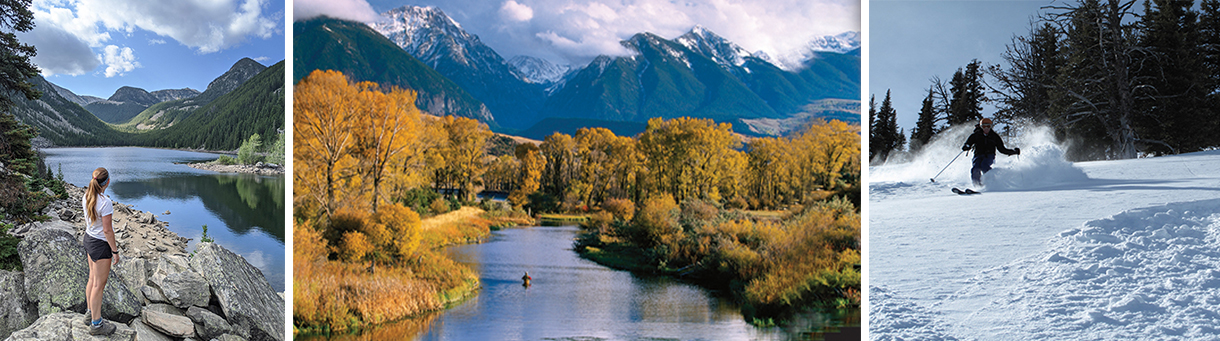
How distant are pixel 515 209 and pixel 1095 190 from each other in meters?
6.46

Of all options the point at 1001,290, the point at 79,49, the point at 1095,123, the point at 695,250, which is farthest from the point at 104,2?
the point at 1095,123

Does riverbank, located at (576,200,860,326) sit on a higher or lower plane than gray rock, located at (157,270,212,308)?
higher

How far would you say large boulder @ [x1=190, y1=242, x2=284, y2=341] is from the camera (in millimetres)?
5262

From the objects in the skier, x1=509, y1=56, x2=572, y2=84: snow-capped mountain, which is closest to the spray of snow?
the skier

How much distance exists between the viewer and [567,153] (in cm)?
500

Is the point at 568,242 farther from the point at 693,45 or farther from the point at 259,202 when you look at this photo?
the point at 259,202

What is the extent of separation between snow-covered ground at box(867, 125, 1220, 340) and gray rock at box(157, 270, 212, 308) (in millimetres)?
5777

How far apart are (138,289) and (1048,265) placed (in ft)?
25.5

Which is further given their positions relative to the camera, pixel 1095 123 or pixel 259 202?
pixel 1095 123

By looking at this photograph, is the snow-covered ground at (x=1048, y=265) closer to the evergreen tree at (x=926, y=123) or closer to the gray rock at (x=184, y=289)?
the gray rock at (x=184, y=289)

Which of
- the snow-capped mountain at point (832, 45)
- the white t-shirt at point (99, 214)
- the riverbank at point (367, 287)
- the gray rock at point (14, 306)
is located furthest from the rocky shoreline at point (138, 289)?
the snow-capped mountain at point (832, 45)

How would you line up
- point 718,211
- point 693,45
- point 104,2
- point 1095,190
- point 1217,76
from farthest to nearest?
point 1217,76, point 1095,190, point 104,2, point 693,45, point 718,211

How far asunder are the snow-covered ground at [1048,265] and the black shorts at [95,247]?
589 cm

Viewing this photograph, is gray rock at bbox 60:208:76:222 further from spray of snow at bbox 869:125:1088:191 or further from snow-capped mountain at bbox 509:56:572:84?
spray of snow at bbox 869:125:1088:191
